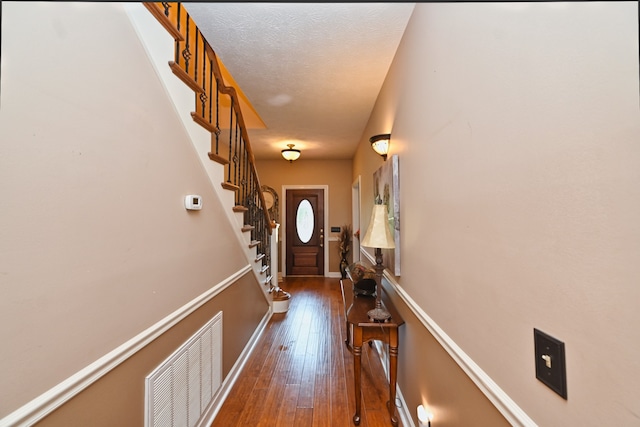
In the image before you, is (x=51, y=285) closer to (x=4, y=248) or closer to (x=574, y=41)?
(x=4, y=248)

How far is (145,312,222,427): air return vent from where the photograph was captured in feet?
4.14

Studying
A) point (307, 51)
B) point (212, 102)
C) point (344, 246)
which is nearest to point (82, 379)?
point (307, 51)

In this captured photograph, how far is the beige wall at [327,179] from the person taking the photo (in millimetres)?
6113

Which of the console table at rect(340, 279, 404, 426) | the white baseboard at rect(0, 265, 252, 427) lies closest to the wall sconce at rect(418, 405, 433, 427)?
the console table at rect(340, 279, 404, 426)

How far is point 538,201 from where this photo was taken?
70cm

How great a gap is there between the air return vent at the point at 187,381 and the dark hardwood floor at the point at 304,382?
1.07ft

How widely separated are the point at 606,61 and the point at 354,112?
2921 millimetres

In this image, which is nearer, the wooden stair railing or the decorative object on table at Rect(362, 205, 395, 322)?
the wooden stair railing

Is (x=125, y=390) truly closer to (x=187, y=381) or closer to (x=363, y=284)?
(x=187, y=381)

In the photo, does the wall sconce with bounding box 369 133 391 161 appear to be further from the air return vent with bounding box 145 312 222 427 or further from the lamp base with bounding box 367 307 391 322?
the air return vent with bounding box 145 312 222 427

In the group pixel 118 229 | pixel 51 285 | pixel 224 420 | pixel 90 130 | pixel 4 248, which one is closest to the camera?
pixel 4 248

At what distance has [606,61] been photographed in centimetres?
54

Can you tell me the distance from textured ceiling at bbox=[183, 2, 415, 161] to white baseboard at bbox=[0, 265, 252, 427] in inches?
69.0

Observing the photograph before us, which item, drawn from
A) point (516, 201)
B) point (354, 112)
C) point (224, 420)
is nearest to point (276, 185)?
point (354, 112)
